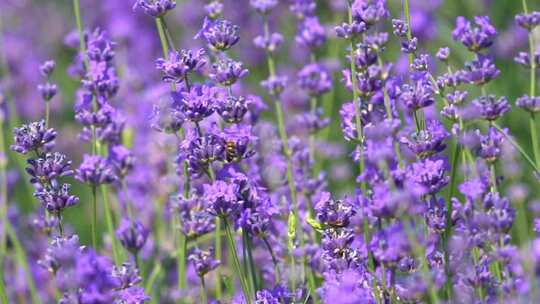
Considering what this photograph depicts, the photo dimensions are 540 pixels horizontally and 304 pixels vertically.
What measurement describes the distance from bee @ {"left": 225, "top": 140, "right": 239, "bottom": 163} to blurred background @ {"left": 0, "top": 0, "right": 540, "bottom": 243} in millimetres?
496

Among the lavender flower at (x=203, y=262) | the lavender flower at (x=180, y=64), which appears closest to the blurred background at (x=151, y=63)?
the lavender flower at (x=180, y=64)

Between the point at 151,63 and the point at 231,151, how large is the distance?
4.48m

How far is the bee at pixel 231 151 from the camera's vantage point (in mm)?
2291

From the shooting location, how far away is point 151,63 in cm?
668

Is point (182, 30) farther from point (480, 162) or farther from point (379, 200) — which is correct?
point (379, 200)

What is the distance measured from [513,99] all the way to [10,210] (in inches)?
88.4

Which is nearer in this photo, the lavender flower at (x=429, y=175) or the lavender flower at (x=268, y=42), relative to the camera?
the lavender flower at (x=429, y=175)

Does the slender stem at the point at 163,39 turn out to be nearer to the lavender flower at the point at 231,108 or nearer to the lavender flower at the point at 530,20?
the lavender flower at the point at 231,108

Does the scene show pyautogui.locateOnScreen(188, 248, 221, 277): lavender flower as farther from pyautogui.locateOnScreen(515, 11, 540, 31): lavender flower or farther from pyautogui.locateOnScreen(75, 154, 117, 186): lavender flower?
pyautogui.locateOnScreen(515, 11, 540, 31): lavender flower

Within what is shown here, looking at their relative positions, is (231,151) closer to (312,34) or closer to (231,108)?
(231,108)

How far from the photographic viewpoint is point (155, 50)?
22.8ft

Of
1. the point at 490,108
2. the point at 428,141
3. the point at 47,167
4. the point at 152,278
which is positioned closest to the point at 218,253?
the point at 152,278

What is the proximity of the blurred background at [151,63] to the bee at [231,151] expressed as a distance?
0.50 meters

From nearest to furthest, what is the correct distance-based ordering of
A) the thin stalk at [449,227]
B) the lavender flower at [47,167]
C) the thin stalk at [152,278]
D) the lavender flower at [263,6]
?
the thin stalk at [449,227], the lavender flower at [47,167], the lavender flower at [263,6], the thin stalk at [152,278]
